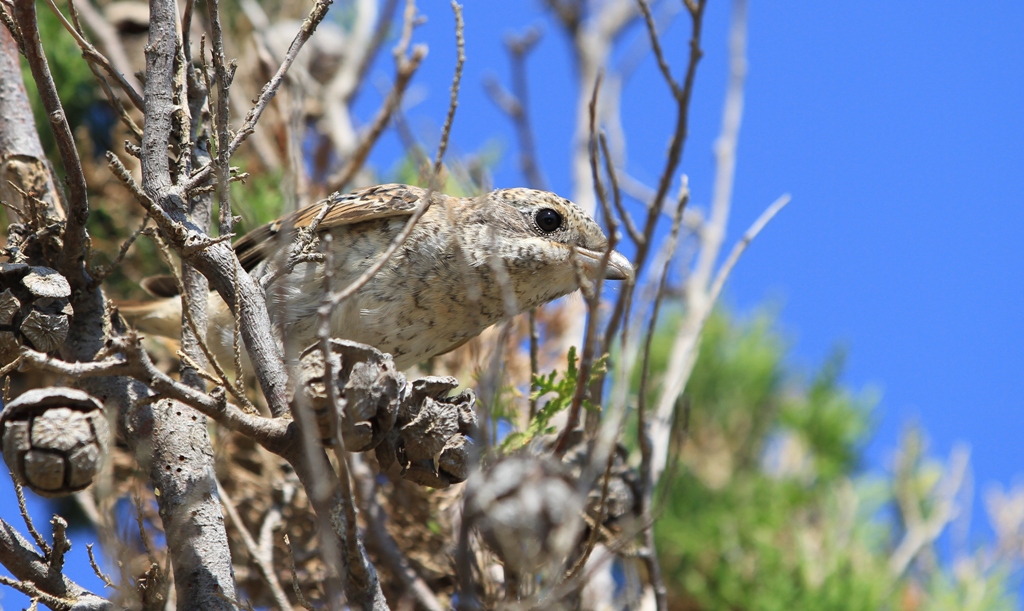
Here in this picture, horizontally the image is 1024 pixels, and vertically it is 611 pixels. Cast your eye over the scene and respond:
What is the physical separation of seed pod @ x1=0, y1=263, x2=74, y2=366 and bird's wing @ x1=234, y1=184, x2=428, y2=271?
1349mm

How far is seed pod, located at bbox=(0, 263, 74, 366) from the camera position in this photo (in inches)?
81.4

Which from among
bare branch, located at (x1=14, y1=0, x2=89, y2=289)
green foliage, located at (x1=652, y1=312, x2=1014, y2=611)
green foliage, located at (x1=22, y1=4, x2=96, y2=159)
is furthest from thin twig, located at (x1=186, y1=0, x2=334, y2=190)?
green foliage, located at (x1=652, y1=312, x2=1014, y2=611)

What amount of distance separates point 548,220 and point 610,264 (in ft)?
1.49

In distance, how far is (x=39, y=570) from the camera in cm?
208

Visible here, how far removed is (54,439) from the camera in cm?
157

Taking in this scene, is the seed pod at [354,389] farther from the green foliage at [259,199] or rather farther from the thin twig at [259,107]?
the green foliage at [259,199]

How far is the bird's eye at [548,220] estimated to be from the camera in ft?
12.2

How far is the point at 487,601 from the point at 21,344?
154cm

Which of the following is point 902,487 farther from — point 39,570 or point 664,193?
point 39,570

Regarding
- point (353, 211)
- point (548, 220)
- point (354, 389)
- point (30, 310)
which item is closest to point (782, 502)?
point (548, 220)

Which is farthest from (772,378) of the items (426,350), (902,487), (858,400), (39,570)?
(39,570)

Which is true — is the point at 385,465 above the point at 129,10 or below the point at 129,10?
below

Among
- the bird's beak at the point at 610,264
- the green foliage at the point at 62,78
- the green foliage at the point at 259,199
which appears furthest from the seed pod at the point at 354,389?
the green foliage at the point at 62,78

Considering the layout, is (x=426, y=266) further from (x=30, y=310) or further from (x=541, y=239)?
(x=30, y=310)
